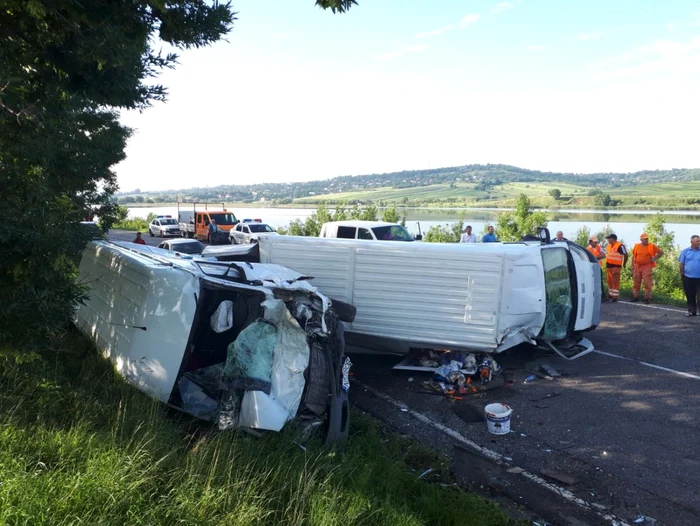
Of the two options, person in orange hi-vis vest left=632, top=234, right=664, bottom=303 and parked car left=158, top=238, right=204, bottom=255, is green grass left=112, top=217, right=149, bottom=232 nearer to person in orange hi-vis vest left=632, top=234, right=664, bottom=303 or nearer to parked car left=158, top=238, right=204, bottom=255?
parked car left=158, top=238, right=204, bottom=255

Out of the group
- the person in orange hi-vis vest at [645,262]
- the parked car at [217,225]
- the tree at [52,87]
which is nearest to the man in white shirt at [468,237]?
the person in orange hi-vis vest at [645,262]

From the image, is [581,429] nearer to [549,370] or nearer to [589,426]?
[589,426]

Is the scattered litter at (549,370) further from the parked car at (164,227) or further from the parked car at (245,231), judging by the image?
the parked car at (164,227)

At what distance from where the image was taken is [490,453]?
18.2 ft

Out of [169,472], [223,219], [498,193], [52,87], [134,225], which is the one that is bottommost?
[134,225]

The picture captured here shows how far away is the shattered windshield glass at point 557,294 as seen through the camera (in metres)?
8.27

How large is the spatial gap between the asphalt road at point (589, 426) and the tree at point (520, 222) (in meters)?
10.3

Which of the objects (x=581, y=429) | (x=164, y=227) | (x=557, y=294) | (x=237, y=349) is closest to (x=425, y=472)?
(x=237, y=349)

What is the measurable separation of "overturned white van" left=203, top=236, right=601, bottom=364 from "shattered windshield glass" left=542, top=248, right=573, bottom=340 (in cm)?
2

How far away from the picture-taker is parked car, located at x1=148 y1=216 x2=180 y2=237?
131 ft

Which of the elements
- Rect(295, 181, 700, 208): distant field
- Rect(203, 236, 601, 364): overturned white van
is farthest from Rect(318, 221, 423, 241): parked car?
Rect(295, 181, 700, 208): distant field

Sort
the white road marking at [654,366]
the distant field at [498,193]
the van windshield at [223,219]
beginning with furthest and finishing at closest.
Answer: the distant field at [498,193] → the van windshield at [223,219] → the white road marking at [654,366]

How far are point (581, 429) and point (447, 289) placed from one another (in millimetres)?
2480

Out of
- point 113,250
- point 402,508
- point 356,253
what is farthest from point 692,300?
point 113,250
